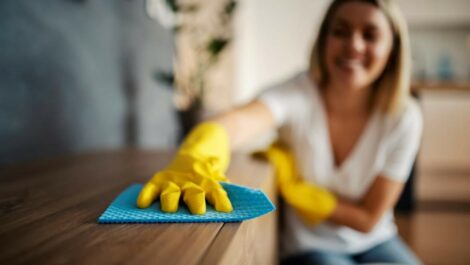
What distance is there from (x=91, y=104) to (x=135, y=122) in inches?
19.4

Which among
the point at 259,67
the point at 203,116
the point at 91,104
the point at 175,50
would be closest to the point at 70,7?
the point at 91,104

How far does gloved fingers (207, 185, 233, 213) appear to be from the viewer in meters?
0.47

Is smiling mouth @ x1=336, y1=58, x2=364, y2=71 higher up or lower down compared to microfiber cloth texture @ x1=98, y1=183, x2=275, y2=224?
higher up

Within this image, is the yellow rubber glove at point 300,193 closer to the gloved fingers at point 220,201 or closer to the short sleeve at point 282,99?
the short sleeve at point 282,99

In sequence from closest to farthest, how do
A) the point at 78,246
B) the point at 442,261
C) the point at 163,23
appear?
1. the point at 78,246
2. the point at 442,261
3. the point at 163,23

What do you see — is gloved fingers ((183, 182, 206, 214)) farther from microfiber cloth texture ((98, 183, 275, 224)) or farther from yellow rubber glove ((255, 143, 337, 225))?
yellow rubber glove ((255, 143, 337, 225))

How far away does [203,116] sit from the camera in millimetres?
1889

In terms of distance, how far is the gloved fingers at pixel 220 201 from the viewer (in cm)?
47

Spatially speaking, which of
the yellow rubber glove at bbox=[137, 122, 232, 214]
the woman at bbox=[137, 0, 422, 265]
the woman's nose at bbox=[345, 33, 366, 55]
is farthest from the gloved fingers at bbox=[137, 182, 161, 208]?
the woman's nose at bbox=[345, 33, 366, 55]

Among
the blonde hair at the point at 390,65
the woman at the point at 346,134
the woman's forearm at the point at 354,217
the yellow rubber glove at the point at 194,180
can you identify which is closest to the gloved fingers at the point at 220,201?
the yellow rubber glove at the point at 194,180

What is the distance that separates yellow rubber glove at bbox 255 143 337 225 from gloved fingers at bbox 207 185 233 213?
48 centimetres

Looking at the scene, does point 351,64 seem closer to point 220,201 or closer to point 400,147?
point 400,147

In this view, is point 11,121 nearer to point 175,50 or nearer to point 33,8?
point 33,8

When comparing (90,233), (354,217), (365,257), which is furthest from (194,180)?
(365,257)
